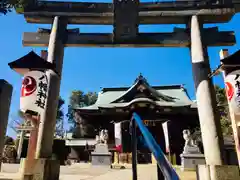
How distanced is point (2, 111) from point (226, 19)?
7.38 meters

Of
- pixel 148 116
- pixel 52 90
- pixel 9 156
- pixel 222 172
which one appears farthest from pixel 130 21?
pixel 9 156

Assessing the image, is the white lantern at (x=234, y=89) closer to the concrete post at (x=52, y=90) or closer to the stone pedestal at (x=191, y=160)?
the concrete post at (x=52, y=90)

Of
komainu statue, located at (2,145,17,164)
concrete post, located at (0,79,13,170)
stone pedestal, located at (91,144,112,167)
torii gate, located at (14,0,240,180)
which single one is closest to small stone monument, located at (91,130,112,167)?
stone pedestal, located at (91,144,112,167)

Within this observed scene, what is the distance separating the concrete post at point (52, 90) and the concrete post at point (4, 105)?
1.56 m

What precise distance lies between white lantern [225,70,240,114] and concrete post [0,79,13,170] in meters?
5.04

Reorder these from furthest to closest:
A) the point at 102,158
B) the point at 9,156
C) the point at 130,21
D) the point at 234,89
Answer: the point at 9,156 < the point at 102,158 < the point at 130,21 < the point at 234,89

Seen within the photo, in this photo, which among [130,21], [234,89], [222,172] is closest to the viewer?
[222,172]

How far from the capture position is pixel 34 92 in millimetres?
4836

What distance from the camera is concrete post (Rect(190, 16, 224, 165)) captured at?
490 centimetres

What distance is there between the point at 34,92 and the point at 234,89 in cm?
516

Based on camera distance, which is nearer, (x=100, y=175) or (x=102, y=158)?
(x=100, y=175)

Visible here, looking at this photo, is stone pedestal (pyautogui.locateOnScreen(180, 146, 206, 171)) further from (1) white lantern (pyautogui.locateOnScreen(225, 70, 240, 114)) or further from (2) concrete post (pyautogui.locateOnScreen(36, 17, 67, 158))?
(2) concrete post (pyautogui.locateOnScreen(36, 17, 67, 158))

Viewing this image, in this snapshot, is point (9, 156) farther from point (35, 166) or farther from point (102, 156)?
point (35, 166)

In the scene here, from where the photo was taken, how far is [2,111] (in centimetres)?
335
